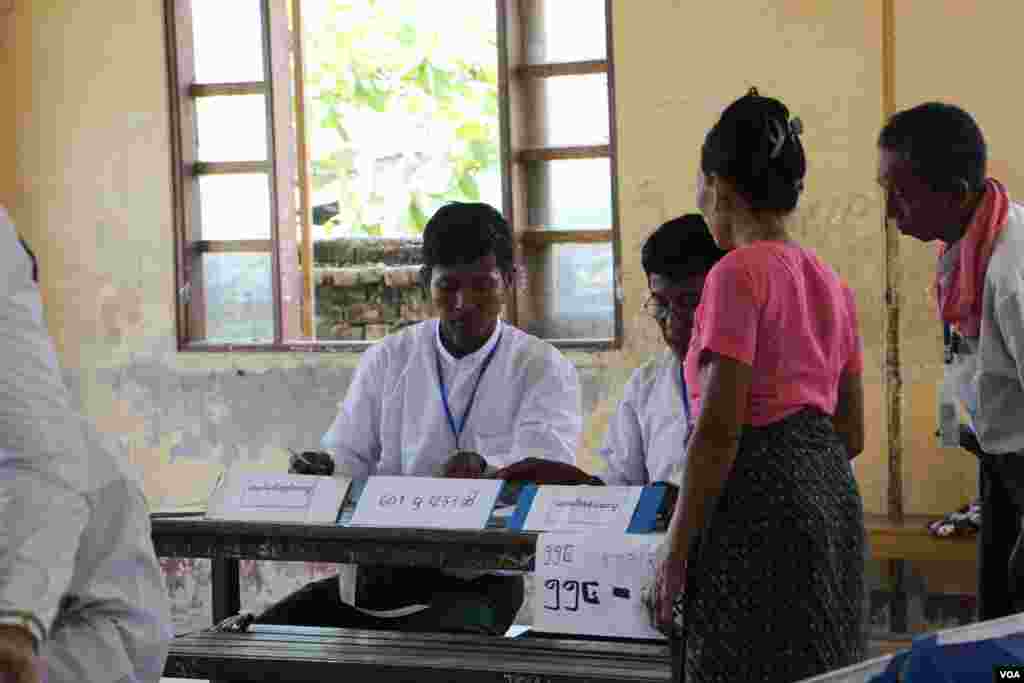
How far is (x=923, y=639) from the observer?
1311 mm

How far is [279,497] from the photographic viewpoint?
3.47 metres

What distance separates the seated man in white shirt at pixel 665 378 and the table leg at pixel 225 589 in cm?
102

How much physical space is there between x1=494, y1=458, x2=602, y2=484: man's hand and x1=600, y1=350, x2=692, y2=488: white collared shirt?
420 millimetres

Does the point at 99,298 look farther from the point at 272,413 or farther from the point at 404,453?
the point at 404,453

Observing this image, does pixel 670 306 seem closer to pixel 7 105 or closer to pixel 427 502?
pixel 427 502

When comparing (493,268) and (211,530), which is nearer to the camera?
(211,530)

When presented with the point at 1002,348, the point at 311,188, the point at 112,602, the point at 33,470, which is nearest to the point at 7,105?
the point at 311,188

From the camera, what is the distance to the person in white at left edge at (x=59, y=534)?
1.48 metres

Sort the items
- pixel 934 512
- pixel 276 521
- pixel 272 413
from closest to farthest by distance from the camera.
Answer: pixel 276 521 → pixel 934 512 → pixel 272 413

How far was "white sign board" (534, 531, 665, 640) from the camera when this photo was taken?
9.30 ft

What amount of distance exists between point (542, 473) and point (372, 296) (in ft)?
11.9

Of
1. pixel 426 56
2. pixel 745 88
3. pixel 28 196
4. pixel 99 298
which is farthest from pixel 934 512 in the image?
pixel 426 56

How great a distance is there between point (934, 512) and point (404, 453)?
90.7 inches

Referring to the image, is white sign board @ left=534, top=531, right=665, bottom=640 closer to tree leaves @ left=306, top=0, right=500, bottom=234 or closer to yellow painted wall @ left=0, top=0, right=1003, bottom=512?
yellow painted wall @ left=0, top=0, right=1003, bottom=512
